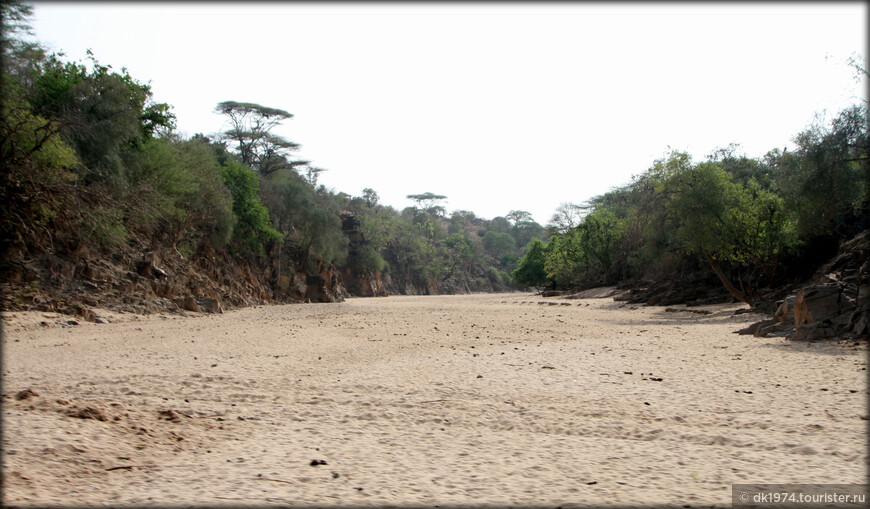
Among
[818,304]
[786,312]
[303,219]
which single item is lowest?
[786,312]

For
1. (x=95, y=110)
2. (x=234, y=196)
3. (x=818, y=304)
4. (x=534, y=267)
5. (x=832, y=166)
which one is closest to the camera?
(x=818, y=304)

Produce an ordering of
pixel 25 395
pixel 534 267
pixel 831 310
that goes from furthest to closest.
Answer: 1. pixel 534 267
2. pixel 831 310
3. pixel 25 395

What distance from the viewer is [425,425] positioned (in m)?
5.16

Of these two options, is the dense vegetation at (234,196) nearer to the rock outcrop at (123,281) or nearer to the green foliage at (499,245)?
the rock outcrop at (123,281)

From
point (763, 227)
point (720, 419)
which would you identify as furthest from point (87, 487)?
point (763, 227)

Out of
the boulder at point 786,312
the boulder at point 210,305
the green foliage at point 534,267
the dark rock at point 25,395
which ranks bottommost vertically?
the boulder at point 210,305

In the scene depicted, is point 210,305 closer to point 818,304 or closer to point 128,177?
point 128,177

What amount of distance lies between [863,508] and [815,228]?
14.1m

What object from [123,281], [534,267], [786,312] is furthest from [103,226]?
[534,267]

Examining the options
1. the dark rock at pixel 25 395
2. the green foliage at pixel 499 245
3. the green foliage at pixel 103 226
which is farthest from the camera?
the green foliage at pixel 499 245

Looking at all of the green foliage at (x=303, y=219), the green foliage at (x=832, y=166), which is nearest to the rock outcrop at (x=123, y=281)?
the green foliage at (x=303, y=219)

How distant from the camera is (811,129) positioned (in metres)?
13.3

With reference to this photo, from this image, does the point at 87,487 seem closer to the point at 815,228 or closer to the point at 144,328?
the point at 144,328

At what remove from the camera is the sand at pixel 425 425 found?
141 inches
